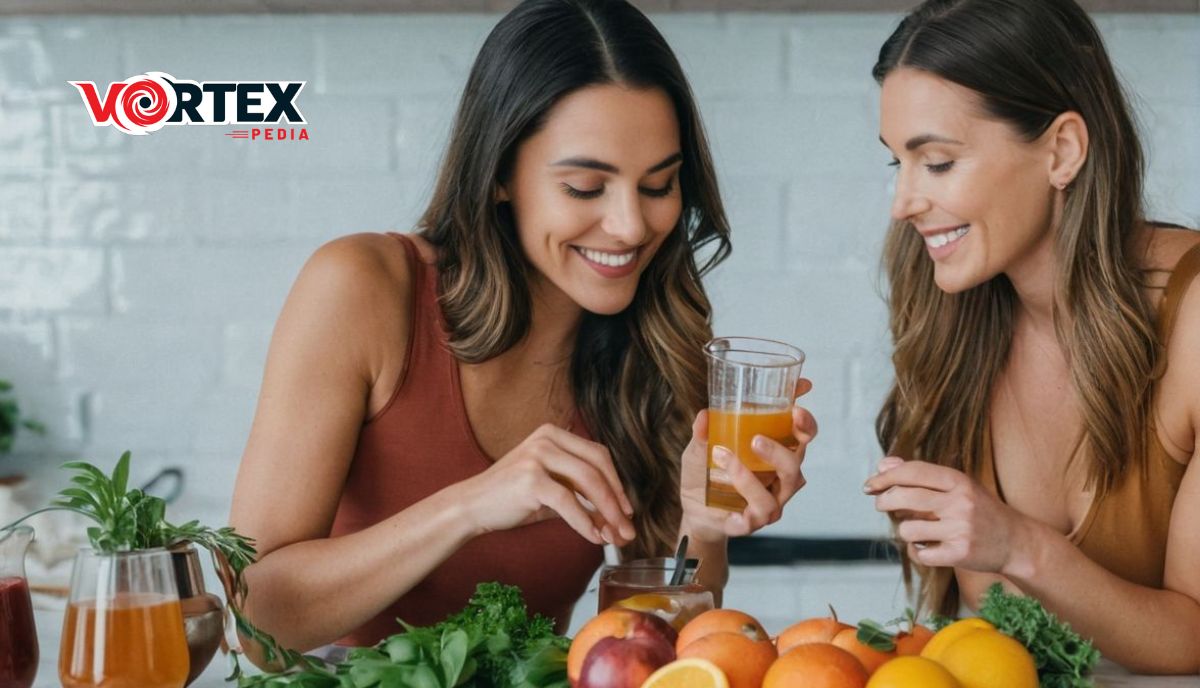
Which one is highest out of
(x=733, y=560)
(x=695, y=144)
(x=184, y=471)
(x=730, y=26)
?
(x=730, y=26)

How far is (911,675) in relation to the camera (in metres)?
1.09

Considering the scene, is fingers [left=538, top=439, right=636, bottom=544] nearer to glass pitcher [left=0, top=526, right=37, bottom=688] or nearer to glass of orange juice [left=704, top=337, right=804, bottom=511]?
glass of orange juice [left=704, top=337, right=804, bottom=511]

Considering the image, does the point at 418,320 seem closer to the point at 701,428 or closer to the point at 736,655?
the point at 701,428

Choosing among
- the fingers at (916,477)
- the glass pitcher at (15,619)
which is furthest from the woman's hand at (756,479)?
the glass pitcher at (15,619)

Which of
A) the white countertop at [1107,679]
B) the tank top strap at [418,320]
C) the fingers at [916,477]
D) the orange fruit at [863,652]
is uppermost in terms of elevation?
the tank top strap at [418,320]

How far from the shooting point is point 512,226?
209cm

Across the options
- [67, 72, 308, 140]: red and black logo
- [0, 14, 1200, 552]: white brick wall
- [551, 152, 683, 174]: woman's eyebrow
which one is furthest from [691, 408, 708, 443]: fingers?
[67, 72, 308, 140]: red and black logo

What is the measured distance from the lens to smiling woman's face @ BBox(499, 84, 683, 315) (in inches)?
73.9

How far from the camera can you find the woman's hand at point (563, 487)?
62.8 inches

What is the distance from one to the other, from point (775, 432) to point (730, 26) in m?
1.54

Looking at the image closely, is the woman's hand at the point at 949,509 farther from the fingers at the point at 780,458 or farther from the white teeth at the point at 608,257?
the white teeth at the point at 608,257

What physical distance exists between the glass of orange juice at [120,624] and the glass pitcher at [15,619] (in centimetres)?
6

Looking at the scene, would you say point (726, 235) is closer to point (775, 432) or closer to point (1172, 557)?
point (775, 432)

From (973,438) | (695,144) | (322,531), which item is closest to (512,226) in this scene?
(695,144)
